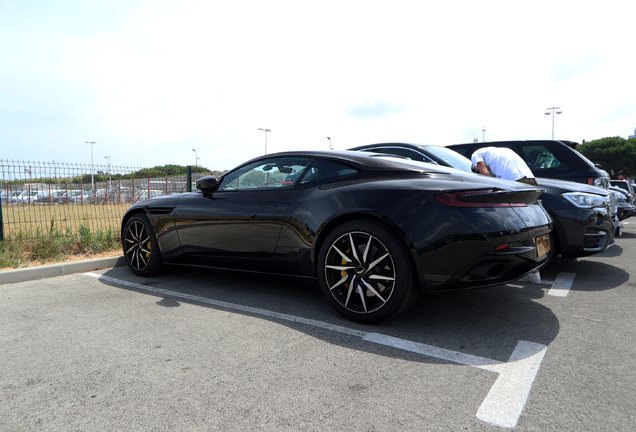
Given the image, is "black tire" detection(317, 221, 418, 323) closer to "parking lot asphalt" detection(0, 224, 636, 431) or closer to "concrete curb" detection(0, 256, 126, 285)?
"parking lot asphalt" detection(0, 224, 636, 431)

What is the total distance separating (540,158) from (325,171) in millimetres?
4979

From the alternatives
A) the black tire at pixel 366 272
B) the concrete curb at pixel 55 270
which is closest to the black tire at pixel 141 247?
the concrete curb at pixel 55 270

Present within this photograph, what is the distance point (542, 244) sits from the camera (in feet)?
10.1

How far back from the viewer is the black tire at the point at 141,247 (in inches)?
182

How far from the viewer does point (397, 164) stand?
3.29 m

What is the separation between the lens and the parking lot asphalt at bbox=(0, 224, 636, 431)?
73.3 inches

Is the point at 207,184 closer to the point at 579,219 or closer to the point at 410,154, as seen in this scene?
the point at 410,154

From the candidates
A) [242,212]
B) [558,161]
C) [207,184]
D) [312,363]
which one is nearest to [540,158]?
[558,161]

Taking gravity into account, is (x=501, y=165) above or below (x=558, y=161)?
below

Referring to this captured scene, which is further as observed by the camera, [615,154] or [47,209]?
[615,154]

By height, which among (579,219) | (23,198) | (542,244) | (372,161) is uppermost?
(372,161)

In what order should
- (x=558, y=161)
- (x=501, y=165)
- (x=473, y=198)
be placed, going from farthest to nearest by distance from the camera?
(x=558, y=161) < (x=501, y=165) < (x=473, y=198)

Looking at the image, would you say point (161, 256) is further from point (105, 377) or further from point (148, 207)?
point (105, 377)

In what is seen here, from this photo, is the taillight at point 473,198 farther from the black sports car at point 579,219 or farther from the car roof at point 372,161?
the black sports car at point 579,219
